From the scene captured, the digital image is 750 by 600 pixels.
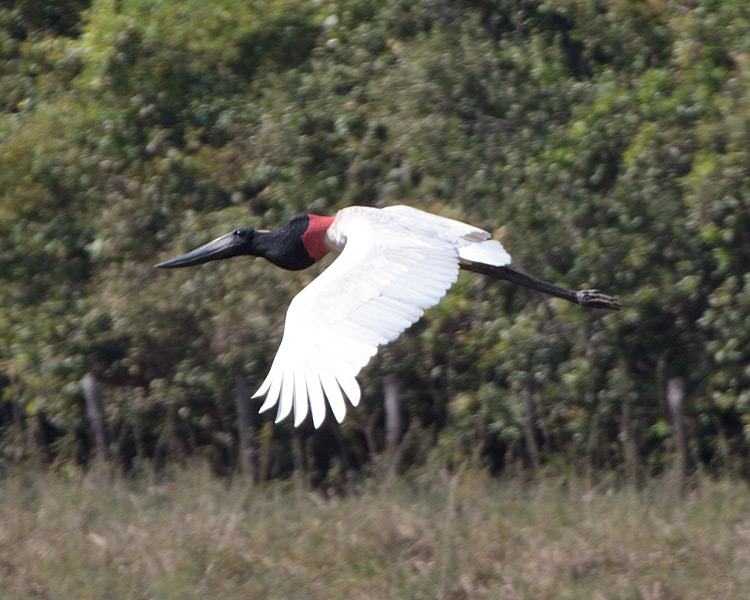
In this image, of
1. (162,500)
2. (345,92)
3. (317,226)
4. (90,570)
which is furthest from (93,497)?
(345,92)

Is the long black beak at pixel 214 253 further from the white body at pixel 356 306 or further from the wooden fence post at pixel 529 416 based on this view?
the wooden fence post at pixel 529 416

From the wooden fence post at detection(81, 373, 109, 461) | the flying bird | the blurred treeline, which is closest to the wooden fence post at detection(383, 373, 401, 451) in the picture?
the blurred treeline

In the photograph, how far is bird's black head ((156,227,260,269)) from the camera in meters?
5.75

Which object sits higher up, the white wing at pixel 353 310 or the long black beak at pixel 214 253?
the white wing at pixel 353 310

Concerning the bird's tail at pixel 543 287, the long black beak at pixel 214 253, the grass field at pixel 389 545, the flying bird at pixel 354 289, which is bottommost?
the grass field at pixel 389 545

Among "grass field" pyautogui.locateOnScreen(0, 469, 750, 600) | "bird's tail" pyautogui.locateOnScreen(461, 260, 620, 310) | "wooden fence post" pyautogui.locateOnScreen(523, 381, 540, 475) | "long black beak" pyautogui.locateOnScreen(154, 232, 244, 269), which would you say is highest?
"long black beak" pyautogui.locateOnScreen(154, 232, 244, 269)

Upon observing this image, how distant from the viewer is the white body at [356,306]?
3.99 metres

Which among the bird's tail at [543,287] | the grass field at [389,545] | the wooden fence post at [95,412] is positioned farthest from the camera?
the wooden fence post at [95,412]

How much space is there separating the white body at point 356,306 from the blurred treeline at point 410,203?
2456mm

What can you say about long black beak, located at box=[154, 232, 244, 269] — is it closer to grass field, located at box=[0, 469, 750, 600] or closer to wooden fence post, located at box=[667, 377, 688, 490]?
grass field, located at box=[0, 469, 750, 600]

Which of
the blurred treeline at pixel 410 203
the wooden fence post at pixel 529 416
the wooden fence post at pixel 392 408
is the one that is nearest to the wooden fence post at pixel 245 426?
the blurred treeline at pixel 410 203

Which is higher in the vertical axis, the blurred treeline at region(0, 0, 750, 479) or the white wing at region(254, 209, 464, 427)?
the white wing at region(254, 209, 464, 427)

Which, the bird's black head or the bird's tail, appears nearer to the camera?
the bird's tail

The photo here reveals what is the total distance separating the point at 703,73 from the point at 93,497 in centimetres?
425
